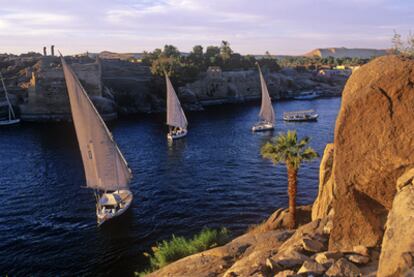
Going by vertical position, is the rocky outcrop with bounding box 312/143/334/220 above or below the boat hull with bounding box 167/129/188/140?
above

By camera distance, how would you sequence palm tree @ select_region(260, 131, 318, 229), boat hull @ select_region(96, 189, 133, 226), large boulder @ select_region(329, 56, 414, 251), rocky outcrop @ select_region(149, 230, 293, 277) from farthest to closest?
boat hull @ select_region(96, 189, 133, 226), palm tree @ select_region(260, 131, 318, 229), rocky outcrop @ select_region(149, 230, 293, 277), large boulder @ select_region(329, 56, 414, 251)

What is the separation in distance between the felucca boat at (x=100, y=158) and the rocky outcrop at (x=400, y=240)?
25.3 metres

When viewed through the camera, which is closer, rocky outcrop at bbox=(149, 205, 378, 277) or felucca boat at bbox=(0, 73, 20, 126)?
rocky outcrop at bbox=(149, 205, 378, 277)

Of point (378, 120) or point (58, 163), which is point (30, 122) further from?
point (378, 120)

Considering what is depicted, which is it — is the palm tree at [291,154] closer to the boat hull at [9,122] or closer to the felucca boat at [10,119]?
the boat hull at [9,122]

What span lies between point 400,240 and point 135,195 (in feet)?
107

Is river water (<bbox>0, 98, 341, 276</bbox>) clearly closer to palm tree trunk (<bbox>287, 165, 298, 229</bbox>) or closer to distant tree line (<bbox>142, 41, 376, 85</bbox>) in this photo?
palm tree trunk (<bbox>287, 165, 298, 229</bbox>)

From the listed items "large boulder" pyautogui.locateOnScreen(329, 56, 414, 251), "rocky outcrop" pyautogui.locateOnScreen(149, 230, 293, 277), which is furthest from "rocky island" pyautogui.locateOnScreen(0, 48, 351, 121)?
"large boulder" pyautogui.locateOnScreen(329, 56, 414, 251)

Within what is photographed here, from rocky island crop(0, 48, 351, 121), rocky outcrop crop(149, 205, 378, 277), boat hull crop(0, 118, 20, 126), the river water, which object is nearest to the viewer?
rocky outcrop crop(149, 205, 378, 277)

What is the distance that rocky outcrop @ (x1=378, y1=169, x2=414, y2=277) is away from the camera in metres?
7.13

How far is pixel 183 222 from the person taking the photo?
1256 inches

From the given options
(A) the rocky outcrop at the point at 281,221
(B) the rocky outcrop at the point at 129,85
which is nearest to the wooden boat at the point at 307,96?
(B) the rocky outcrop at the point at 129,85

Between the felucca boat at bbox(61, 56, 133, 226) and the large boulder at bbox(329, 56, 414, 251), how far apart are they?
73.9 feet

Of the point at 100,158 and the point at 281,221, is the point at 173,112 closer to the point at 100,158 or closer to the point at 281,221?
the point at 100,158
